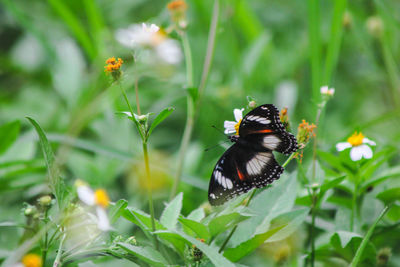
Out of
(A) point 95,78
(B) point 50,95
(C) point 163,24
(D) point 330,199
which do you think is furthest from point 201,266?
(B) point 50,95

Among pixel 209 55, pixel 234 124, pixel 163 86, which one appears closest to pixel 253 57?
pixel 163 86

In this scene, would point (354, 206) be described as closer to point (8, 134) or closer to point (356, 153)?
point (356, 153)

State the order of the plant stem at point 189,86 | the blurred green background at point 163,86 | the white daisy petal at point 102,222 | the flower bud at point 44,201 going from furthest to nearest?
the blurred green background at point 163,86
the plant stem at point 189,86
the flower bud at point 44,201
the white daisy petal at point 102,222

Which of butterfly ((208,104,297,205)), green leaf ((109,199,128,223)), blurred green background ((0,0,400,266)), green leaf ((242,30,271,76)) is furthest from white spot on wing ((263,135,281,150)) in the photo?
green leaf ((242,30,271,76))

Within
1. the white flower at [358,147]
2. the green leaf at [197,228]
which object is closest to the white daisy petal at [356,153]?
the white flower at [358,147]

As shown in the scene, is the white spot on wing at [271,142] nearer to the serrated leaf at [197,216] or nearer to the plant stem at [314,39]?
the serrated leaf at [197,216]

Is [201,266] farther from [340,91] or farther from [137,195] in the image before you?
[340,91]
